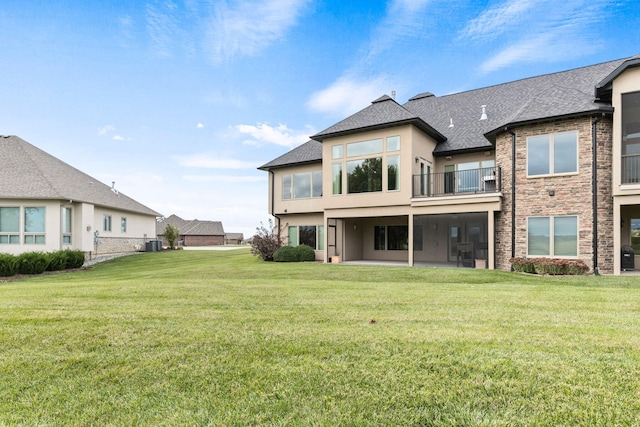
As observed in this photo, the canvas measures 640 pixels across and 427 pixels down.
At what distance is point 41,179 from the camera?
20.4m

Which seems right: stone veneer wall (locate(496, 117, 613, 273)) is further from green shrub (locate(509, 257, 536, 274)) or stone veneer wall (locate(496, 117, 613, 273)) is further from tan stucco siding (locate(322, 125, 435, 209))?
tan stucco siding (locate(322, 125, 435, 209))

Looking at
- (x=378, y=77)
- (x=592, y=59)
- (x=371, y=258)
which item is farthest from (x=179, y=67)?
(x=592, y=59)

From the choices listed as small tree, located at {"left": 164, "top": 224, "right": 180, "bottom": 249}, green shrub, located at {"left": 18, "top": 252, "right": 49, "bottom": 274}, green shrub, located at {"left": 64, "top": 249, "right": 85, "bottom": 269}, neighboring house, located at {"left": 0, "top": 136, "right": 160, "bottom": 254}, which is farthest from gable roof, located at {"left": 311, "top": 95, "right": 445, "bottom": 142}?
small tree, located at {"left": 164, "top": 224, "right": 180, "bottom": 249}

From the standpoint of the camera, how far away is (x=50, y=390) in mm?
3119

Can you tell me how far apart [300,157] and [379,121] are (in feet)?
19.5

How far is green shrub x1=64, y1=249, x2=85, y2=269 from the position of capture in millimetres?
18469

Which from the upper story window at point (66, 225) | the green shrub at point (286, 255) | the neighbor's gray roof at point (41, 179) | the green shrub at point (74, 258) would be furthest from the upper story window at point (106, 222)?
the green shrub at point (286, 255)

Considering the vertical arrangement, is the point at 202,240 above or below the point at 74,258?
below

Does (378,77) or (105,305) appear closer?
(105,305)

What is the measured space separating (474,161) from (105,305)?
15.4 meters

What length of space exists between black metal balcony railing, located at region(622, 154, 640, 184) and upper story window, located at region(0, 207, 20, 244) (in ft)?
89.8

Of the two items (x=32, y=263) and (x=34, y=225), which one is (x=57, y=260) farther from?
(x=34, y=225)

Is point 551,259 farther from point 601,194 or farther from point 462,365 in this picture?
point 462,365

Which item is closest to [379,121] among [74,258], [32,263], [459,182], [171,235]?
[459,182]
